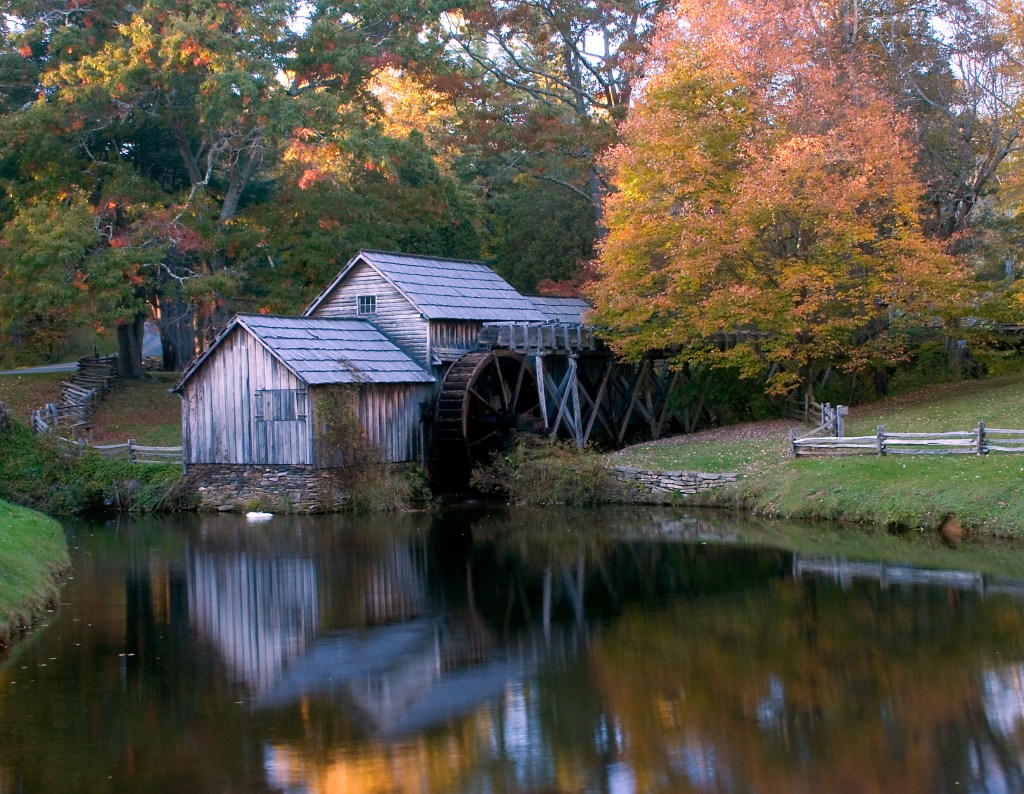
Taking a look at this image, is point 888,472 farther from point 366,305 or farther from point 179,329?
point 179,329

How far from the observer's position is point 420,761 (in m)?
9.27

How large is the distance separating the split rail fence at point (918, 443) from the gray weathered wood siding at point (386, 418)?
9031mm

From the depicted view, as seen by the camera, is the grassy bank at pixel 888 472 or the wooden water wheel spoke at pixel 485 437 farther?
the wooden water wheel spoke at pixel 485 437

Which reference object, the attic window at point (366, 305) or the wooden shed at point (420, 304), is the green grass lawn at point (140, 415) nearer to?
the wooden shed at point (420, 304)

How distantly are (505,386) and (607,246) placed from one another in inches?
174

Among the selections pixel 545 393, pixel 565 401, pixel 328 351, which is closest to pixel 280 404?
pixel 328 351

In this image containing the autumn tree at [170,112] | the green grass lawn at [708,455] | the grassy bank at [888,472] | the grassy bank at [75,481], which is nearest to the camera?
the grassy bank at [888,472]

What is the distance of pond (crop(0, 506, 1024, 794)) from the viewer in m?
9.06

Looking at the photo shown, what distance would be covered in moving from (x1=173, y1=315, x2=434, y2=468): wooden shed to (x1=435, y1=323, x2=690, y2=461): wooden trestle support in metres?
1.19

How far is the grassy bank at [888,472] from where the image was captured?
62.4 ft

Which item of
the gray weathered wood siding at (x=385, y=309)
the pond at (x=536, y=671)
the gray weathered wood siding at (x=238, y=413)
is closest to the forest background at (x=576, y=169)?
the gray weathered wood siding at (x=385, y=309)

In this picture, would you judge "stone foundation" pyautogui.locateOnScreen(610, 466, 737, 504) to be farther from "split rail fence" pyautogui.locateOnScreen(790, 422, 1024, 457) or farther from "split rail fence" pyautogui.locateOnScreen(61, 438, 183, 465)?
"split rail fence" pyautogui.locateOnScreen(61, 438, 183, 465)

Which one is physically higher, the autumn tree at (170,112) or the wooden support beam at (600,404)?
the autumn tree at (170,112)

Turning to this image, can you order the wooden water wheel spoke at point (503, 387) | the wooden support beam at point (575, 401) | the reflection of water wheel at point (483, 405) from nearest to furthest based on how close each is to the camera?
1. the reflection of water wheel at point (483, 405)
2. the wooden water wheel spoke at point (503, 387)
3. the wooden support beam at point (575, 401)
